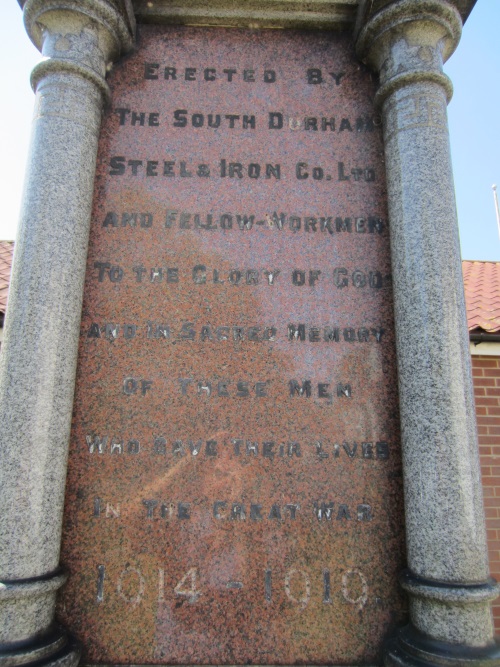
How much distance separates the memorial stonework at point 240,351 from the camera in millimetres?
2398

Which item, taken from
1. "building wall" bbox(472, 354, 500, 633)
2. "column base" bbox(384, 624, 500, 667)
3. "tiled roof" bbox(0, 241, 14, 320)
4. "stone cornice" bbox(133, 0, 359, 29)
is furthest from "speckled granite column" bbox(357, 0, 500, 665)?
"tiled roof" bbox(0, 241, 14, 320)

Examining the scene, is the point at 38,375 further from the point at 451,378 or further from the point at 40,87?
the point at 451,378

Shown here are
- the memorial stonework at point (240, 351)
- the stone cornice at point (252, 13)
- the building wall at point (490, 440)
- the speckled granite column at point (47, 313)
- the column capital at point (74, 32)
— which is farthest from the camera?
the building wall at point (490, 440)

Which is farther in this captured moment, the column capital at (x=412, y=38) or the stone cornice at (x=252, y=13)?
the stone cornice at (x=252, y=13)

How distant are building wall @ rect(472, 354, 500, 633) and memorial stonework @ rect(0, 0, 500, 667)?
10.2 ft

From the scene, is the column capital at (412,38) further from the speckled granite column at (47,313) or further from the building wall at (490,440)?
the building wall at (490,440)

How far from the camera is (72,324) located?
2.65 metres

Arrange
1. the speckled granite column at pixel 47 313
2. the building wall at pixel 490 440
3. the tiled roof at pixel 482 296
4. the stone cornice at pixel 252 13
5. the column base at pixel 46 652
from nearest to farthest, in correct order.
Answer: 1. the column base at pixel 46 652
2. the speckled granite column at pixel 47 313
3. the stone cornice at pixel 252 13
4. the building wall at pixel 490 440
5. the tiled roof at pixel 482 296

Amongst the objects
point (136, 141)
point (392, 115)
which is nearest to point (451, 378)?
point (392, 115)

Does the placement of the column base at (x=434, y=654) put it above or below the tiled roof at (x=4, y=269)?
below

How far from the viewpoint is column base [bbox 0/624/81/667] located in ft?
6.85

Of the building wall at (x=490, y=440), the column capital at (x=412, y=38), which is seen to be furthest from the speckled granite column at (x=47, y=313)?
the building wall at (x=490, y=440)

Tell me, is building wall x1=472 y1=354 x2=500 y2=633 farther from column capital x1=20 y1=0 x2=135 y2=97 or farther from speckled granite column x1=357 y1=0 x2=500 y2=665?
column capital x1=20 y1=0 x2=135 y2=97

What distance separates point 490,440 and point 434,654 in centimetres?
365
